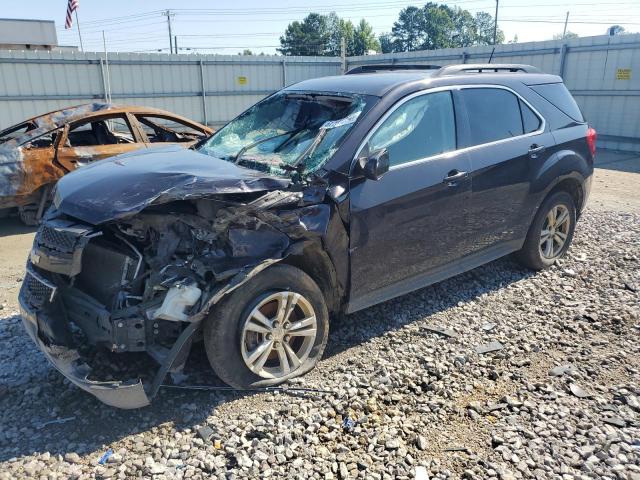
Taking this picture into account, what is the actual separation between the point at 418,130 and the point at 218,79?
13.8 meters

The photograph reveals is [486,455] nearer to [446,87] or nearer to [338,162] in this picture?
[338,162]

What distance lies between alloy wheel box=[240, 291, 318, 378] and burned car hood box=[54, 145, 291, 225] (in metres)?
0.73

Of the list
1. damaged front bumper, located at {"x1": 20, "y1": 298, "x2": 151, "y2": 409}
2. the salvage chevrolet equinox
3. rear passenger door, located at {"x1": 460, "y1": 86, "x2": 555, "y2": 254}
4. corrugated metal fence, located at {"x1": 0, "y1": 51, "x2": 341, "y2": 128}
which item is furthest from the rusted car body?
corrugated metal fence, located at {"x1": 0, "y1": 51, "x2": 341, "y2": 128}

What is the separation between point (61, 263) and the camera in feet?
10.3

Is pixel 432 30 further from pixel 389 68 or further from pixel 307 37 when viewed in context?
pixel 389 68

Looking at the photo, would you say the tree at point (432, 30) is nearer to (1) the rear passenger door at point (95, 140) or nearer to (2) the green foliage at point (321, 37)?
(2) the green foliage at point (321, 37)

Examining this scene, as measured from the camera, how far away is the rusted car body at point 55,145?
705cm

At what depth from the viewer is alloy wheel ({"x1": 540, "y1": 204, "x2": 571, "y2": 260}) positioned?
5.37 metres

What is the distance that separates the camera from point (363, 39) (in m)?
78.8

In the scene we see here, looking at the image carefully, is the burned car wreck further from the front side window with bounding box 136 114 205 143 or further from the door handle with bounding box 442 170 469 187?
the front side window with bounding box 136 114 205 143

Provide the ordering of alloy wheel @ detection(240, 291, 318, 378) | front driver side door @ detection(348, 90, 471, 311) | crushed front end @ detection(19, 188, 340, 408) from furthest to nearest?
front driver side door @ detection(348, 90, 471, 311)
alloy wheel @ detection(240, 291, 318, 378)
crushed front end @ detection(19, 188, 340, 408)

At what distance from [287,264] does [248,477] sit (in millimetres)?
1291

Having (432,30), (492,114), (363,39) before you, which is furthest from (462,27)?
(492,114)

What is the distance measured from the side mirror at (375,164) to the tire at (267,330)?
0.81 meters
